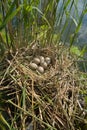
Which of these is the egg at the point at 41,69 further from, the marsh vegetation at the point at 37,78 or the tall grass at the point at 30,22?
the tall grass at the point at 30,22

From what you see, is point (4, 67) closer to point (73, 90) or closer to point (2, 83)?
point (2, 83)

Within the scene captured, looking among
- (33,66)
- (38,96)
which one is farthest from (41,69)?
(38,96)

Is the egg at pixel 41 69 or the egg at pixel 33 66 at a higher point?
the egg at pixel 33 66

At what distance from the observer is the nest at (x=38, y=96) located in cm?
129

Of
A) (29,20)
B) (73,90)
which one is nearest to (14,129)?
(73,90)

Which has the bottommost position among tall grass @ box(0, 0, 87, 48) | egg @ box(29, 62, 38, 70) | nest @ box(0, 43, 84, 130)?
nest @ box(0, 43, 84, 130)

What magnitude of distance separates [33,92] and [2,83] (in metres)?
0.13

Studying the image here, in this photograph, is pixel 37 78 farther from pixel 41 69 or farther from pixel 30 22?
pixel 30 22

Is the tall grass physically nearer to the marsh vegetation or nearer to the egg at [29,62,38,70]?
the marsh vegetation

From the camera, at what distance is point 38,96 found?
134 centimetres

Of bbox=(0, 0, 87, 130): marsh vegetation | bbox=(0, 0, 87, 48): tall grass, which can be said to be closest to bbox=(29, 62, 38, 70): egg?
bbox=(0, 0, 87, 130): marsh vegetation

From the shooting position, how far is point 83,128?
4.54ft

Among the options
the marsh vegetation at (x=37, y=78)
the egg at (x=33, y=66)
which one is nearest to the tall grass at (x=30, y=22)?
the marsh vegetation at (x=37, y=78)

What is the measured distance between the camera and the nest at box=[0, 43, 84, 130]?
129cm
